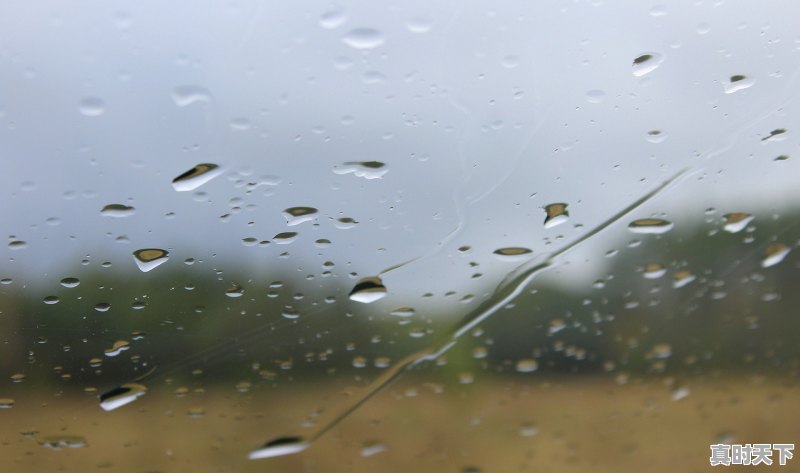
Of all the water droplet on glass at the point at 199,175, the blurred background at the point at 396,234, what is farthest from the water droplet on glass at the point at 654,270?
the water droplet on glass at the point at 199,175

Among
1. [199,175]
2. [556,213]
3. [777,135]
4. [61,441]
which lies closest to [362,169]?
[199,175]

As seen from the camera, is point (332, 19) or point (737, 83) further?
point (737, 83)

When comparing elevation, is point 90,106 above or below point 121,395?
above

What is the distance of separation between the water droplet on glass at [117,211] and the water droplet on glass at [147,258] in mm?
109

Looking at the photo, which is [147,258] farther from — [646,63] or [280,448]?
[646,63]

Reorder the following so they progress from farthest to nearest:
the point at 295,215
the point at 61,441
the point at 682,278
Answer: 1. the point at 682,278
2. the point at 295,215
3. the point at 61,441

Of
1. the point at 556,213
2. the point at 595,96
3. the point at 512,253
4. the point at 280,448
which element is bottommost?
the point at 280,448

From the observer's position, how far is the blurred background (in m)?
1.96

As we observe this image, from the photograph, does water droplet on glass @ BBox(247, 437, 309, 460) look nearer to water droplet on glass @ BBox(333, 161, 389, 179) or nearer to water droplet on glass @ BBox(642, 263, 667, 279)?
water droplet on glass @ BBox(333, 161, 389, 179)

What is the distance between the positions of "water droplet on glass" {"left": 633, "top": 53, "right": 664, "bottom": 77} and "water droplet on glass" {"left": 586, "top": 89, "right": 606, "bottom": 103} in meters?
0.12

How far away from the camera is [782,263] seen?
217 cm

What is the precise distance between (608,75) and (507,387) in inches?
37.9

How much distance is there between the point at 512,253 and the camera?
6.75 ft

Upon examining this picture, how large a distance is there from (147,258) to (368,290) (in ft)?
2.04
